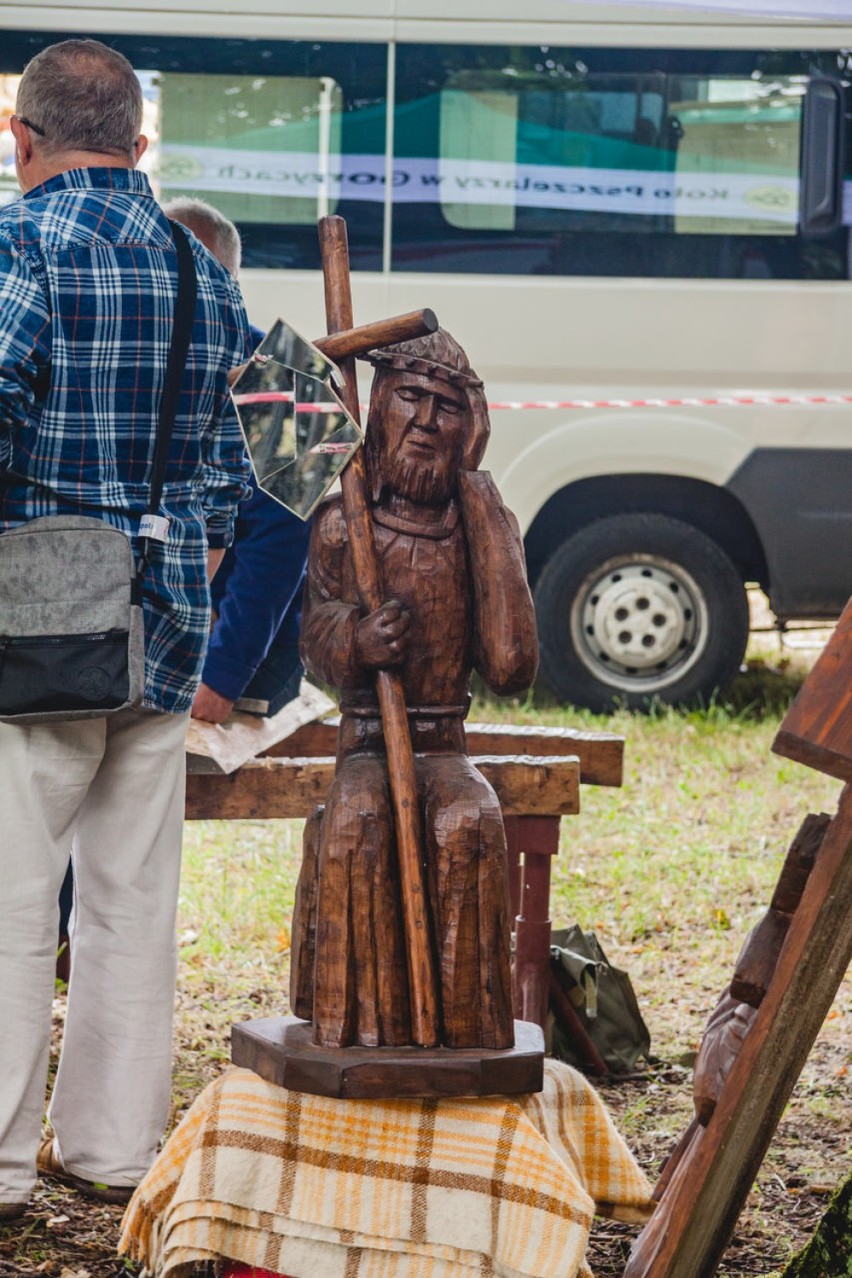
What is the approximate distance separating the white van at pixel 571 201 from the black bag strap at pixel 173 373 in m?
3.82

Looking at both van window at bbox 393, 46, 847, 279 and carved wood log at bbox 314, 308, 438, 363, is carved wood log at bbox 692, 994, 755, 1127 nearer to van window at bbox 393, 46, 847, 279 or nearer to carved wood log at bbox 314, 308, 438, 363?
carved wood log at bbox 314, 308, 438, 363

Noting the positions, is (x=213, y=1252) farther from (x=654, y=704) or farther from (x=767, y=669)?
(x=767, y=669)

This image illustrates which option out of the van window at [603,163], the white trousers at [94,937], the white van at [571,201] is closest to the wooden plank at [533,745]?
the white trousers at [94,937]

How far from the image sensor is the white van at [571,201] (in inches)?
245

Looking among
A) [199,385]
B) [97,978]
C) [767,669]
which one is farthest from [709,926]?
[767,669]

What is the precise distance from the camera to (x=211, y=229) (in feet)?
11.3

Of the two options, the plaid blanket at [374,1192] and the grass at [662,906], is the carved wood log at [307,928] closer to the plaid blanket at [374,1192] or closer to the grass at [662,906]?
the plaid blanket at [374,1192]

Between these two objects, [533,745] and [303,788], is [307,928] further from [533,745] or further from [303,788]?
[533,745]

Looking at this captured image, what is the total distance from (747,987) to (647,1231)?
494mm

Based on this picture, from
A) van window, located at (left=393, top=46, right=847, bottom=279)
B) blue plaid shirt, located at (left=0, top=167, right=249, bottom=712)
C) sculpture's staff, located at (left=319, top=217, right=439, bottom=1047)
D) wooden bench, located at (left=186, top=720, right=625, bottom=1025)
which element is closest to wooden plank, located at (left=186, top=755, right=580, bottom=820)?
wooden bench, located at (left=186, top=720, right=625, bottom=1025)

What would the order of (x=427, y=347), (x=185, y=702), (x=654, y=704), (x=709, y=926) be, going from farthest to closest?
(x=654, y=704) < (x=709, y=926) < (x=185, y=702) < (x=427, y=347)

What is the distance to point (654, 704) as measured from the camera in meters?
6.71

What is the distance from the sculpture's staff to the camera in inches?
83.2

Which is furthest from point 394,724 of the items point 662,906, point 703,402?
point 703,402
